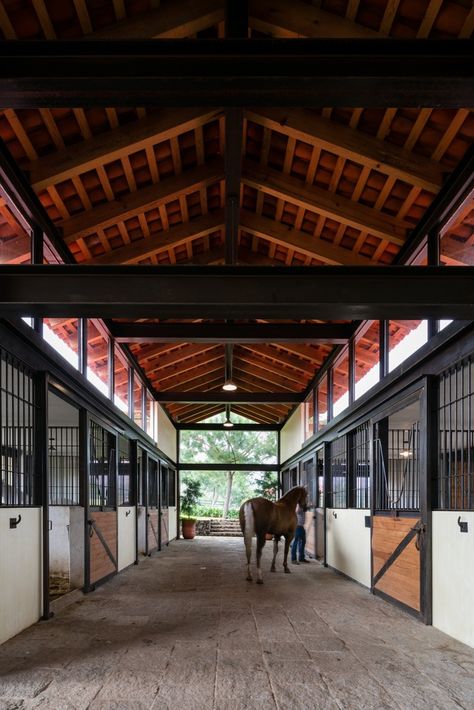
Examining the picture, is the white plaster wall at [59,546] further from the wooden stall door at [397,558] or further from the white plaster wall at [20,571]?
the wooden stall door at [397,558]

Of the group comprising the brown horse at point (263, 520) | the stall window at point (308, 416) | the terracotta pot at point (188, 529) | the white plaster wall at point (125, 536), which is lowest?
the terracotta pot at point (188, 529)

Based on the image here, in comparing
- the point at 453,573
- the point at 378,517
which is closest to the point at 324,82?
the point at 453,573

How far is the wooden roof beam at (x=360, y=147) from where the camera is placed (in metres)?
5.88

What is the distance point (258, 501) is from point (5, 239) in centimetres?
576

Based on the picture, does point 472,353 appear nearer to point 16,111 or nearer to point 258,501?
point 16,111

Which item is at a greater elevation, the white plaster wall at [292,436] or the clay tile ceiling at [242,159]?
the clay tile ceiling at [242,159]

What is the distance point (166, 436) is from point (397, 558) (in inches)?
514

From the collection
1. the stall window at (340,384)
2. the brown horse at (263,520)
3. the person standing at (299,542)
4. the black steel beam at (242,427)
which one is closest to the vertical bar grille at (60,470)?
the brown horse at (263,520)

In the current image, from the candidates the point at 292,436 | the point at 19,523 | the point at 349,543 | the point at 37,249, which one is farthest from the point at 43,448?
the point at 292,436

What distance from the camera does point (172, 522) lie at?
21.1 m

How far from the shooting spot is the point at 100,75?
3.21 m

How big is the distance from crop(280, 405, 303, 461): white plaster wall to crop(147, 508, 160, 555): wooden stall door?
414cm

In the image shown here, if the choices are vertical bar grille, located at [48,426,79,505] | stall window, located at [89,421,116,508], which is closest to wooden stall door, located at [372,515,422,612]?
stall window, located at [89,421,116,508]

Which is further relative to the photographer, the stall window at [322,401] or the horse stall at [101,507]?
the stall window at [322,401]
